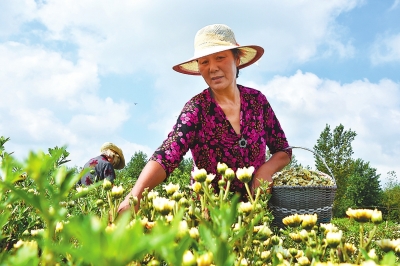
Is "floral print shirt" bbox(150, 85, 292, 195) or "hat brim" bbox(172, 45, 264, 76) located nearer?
"floral print shirt" bbox(150, 85, 292, 195)

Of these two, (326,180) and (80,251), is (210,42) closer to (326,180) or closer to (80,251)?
(326,180)

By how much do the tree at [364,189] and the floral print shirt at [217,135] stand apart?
1777 cm

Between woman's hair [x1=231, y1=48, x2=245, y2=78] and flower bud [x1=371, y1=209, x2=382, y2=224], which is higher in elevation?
woman's hair [x1=231, y1=48, x2=245, y2=78]

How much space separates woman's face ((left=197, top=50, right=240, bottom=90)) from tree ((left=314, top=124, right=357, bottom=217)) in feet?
60.7

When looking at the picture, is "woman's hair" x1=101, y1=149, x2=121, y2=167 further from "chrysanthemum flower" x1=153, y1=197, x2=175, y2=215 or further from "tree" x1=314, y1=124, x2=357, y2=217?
"tree" x1=314, y1=124, x2=357, y2=217

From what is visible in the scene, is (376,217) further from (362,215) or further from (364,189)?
(364,189)

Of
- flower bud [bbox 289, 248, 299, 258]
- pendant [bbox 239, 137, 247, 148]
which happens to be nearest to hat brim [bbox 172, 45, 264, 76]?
pendant [bbox 239, 137, 247, 148]

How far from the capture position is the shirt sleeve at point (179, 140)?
2553mm

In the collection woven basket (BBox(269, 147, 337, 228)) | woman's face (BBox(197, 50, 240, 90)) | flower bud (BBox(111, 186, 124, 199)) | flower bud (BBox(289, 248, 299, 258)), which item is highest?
woman's face (BBox(197, 50, 240, 90))

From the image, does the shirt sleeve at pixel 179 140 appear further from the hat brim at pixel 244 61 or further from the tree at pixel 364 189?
the tree at pixel 364 189

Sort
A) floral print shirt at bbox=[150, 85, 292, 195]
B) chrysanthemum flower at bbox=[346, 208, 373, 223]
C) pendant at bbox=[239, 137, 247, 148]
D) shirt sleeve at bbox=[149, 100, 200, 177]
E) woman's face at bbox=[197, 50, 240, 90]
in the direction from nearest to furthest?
chrysanthemum flower at bbox=[346, 208, 373, 223], shirt sleeve at bbox=[149, 100, 200, 177], floral print shirt at bbox=[150, 85, 292, 195], woman's face at bbox=[197, 50, 240, 90], pendant at bbox=[239, 137, 247, 148]

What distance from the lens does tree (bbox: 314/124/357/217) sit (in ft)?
68.4

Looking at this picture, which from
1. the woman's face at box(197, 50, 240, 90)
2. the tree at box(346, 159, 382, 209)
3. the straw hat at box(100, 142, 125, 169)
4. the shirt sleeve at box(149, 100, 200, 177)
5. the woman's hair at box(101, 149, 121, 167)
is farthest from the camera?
the tree at box(346, 159, 382, 209)

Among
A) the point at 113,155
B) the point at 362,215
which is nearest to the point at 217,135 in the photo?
the point at 362,215
